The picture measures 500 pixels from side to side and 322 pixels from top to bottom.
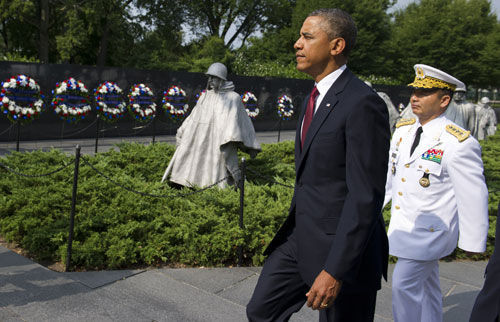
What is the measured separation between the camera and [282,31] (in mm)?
45188

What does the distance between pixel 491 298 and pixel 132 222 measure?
412 cm

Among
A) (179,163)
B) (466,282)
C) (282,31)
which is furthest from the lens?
(282,31)

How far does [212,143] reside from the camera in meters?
7.50

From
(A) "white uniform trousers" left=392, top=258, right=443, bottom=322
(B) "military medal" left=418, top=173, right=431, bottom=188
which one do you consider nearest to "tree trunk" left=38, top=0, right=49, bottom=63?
(B) "military medal" left=418, top=173, right=431, bottom=188

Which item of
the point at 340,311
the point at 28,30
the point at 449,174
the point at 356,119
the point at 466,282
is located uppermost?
the point at 28,30

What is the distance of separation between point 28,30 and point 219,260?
34.8 m

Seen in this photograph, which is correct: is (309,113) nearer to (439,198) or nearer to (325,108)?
(325,108)

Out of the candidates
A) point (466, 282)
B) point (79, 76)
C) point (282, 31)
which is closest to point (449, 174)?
point (466, 282)

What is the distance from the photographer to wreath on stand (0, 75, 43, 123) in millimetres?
11164

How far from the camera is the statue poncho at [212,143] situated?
Answer: 7.38 m

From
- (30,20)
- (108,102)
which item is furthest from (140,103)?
(30,20)

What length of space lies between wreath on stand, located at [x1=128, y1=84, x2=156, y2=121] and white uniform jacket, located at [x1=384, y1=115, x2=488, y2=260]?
11427mm

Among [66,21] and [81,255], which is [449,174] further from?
[66,21]

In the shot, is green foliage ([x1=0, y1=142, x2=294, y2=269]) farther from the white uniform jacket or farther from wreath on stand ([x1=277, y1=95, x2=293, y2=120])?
wreath on stand ([x1=277, y1=95, x2=293, y2=120])
